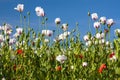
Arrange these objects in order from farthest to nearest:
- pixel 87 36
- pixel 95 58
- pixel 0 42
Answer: pixel 87 36 < pixel 0 42 < pixel 95 58

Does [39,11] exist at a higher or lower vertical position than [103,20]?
higher

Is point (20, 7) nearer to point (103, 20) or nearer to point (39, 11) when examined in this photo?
point (39, 11)

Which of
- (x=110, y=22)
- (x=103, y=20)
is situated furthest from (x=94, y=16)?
(x=110, y=22)

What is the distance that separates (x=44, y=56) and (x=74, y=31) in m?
1.98

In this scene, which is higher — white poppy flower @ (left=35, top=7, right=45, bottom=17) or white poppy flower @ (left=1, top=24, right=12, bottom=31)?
white poppy flower @ (left=35, top=7, right=45, bottom=17)

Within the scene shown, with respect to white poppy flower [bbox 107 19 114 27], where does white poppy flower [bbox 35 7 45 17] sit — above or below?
above

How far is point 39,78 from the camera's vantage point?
6.48 meters

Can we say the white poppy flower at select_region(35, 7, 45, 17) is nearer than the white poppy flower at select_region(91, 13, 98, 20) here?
Yes

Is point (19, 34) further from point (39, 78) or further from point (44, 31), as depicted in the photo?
point (39, 78)

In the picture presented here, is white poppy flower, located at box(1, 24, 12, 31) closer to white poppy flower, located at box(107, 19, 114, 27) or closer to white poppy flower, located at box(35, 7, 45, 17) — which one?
white poppy flower, located at box(35, 7, 45, 17)

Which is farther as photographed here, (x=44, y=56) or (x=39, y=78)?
(x=44, y=56)

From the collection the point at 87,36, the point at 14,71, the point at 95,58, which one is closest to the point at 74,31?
the point at 87,36

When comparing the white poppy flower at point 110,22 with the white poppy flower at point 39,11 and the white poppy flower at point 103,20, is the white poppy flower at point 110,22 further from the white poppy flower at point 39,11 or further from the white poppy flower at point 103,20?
the white poppy flower at point 39,11

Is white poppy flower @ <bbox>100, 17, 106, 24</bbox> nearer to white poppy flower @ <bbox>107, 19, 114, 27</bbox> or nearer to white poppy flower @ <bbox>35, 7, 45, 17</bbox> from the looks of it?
white poppy flower @ <bbox>107, 19, 114, 27</bbox>
